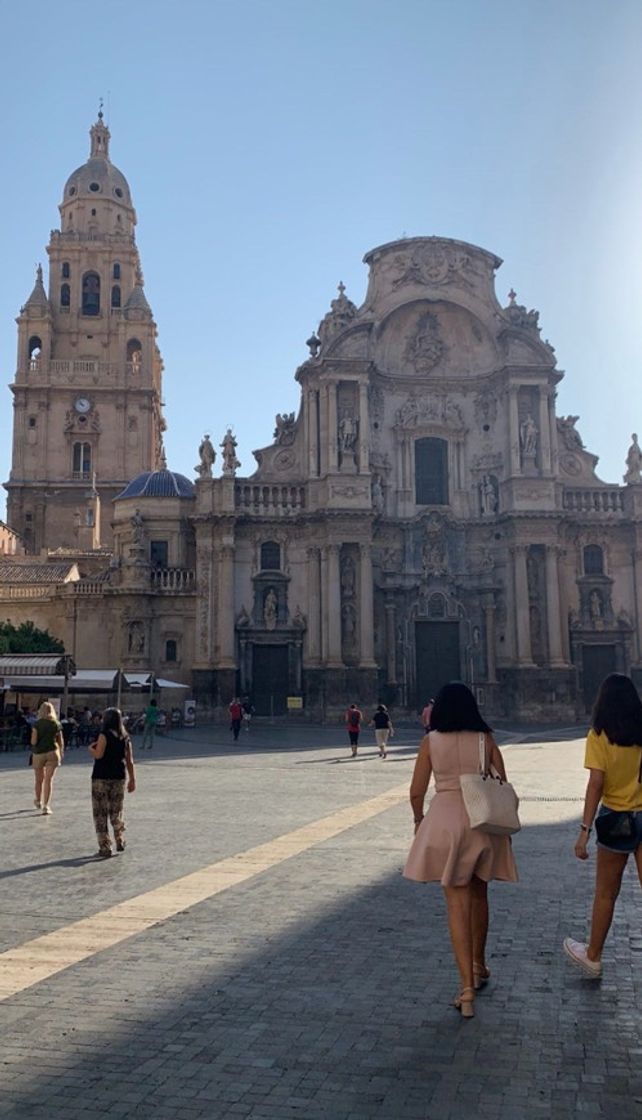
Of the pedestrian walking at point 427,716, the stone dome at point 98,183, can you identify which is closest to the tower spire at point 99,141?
the stone dome at point 98,183

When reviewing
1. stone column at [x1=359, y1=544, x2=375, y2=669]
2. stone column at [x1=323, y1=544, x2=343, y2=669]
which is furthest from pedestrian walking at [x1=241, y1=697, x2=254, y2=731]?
stone column at [x1=359, y1=544, x2=375, y2=669]

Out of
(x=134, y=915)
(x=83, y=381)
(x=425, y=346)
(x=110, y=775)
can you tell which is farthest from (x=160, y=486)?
(x=134, y=915)

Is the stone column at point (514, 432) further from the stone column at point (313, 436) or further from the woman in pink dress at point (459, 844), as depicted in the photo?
the woman in pink dress at point (459, 844)

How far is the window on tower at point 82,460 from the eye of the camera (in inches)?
2773

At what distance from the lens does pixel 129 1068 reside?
5.41 metres

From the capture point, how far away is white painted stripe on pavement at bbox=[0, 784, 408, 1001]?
7.30m

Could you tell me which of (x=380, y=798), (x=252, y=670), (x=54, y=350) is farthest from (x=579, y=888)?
(x=54, y=350)

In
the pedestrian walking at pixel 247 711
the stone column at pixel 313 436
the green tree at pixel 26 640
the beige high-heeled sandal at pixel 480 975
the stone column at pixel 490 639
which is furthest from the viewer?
the stone column at pixel 490 639

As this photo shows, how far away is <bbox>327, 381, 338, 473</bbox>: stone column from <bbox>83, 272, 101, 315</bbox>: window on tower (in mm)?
37491

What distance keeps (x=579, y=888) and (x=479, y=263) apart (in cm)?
4259

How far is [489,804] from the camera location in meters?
6.26

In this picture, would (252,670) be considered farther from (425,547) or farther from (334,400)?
(334,400)

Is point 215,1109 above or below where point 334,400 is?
below

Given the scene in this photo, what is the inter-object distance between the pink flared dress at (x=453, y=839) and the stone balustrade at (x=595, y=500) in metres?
42.2
